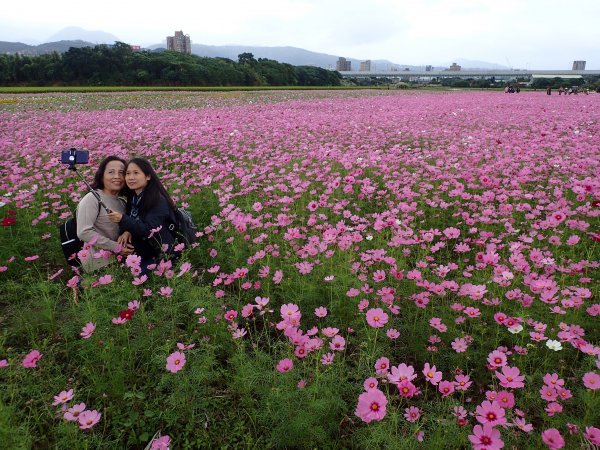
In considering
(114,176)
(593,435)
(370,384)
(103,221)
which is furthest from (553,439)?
(114,176)

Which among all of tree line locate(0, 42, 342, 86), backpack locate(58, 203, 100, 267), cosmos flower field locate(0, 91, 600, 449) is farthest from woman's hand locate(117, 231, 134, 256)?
tree line locate(0, 42, 342, 86)

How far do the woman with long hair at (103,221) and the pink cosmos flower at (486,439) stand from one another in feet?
7.78

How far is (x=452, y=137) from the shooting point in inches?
292

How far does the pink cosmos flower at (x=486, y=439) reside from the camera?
1294 mm

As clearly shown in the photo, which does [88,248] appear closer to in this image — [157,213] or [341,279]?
[157,213]

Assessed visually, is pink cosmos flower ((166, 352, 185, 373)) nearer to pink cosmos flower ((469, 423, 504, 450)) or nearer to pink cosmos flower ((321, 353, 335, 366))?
pink cosmos flower ((321, 353, 335, 366))

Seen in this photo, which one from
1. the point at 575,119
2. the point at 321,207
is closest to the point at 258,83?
the point at 575,119

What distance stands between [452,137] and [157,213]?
613cm

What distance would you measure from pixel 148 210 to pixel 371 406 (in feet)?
7.90

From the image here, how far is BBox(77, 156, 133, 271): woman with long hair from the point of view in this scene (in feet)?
9.32

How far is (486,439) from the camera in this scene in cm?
132

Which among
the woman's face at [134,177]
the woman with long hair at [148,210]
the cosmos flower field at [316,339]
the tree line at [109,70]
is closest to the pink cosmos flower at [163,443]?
the cosmos flower field at [316,339]

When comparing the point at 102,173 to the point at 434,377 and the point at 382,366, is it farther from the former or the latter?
the point at 434,377

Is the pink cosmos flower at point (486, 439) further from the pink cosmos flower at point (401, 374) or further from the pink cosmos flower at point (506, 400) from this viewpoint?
the pink cosmos flower at point (401, 374)
